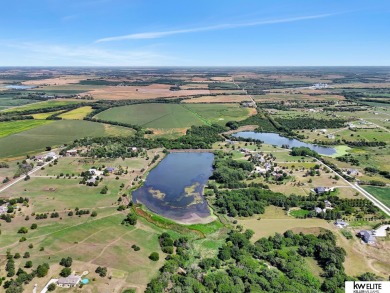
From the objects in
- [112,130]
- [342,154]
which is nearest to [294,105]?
[342,154]

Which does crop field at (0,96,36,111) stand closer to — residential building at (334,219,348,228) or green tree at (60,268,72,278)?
green tree at (60,268,72,278)

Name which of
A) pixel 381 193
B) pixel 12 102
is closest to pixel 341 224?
pixel 381 193

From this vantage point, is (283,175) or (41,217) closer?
(41,217)

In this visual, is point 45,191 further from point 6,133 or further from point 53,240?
point 6,133

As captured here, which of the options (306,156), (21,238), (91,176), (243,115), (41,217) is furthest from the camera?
(243,115)

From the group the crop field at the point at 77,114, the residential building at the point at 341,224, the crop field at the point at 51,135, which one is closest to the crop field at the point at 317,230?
the residential building at the point at 341,224

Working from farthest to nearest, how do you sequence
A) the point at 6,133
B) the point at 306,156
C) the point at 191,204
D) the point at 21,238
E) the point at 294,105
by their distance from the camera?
the point at 294,105, the point at 6,133, the point at 306,156, the point at 191,204, the point at 21,238

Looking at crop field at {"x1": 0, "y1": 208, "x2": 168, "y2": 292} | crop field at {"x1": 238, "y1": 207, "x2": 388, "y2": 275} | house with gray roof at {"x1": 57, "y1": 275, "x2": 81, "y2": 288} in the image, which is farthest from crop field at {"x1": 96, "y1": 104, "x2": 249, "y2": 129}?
house with gray roof at {"x1": 57, "y1": 275, "x2": 81, "y2": 288}
